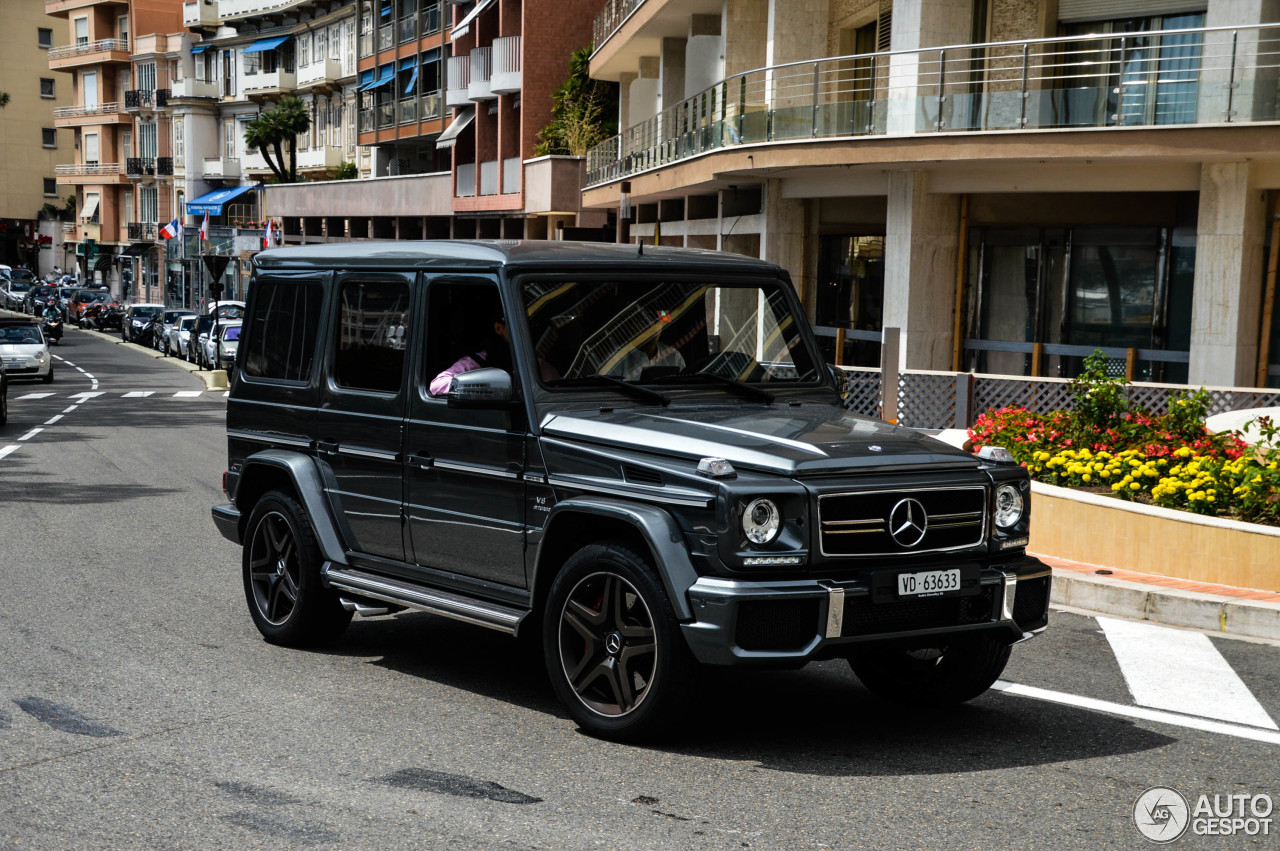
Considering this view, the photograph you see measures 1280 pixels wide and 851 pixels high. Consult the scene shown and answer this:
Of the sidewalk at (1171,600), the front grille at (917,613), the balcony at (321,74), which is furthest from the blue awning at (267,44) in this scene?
the front grille at (917,613)

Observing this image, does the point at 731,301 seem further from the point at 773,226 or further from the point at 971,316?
the point at 773,226

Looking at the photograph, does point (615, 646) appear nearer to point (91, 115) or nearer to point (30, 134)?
point (91, 115)

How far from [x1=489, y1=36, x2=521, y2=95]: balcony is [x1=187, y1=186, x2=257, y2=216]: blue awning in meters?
36.3

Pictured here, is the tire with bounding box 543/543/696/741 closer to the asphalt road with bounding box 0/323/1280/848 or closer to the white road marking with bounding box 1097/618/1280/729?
the asphalt road with bounding box 0/323/1280/848

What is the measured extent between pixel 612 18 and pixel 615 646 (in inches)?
1340

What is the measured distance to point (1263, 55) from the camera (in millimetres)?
19328

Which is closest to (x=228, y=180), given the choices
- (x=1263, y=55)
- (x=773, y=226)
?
(x=773, y=226)

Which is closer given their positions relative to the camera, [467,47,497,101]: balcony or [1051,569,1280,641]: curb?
[1051,569,1280,641]: curb

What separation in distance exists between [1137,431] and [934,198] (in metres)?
12.7

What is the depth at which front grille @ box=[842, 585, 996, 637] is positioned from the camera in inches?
234

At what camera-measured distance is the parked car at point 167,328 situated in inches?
2242

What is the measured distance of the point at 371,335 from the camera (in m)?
7.86

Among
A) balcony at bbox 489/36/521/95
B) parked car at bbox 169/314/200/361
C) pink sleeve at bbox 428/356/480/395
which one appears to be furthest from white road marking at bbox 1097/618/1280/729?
parked car at bbox 169/314/200/361

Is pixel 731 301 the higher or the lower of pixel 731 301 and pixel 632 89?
the lower
